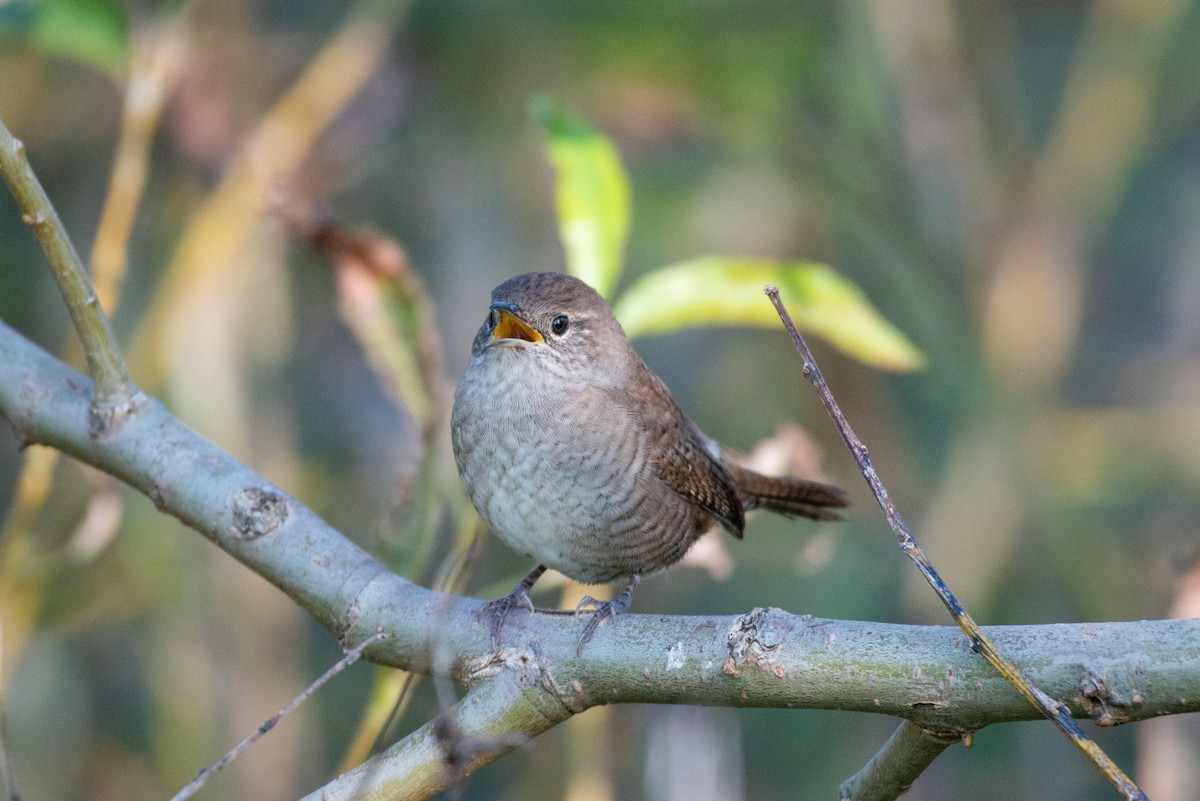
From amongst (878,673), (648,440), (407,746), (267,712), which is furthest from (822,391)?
(267,712)

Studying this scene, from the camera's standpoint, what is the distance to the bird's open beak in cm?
294

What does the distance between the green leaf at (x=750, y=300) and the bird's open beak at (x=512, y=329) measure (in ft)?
1.15

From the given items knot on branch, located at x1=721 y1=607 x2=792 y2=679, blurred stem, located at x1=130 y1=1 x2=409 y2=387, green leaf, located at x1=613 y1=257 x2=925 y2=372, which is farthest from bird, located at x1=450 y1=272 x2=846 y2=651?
knot on branch, located at x1=721 y1=607 x2=792 y2=679

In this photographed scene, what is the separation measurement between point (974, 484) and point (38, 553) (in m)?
2.87

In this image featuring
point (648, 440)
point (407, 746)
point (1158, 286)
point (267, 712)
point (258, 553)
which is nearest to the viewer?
point (407, 746)

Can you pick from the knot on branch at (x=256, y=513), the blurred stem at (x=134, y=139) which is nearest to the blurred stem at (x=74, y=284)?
the knot on branch at (x=256, y=513)

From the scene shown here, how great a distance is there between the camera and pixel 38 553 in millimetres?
3012

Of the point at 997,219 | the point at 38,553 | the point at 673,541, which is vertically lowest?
the point at 38,553

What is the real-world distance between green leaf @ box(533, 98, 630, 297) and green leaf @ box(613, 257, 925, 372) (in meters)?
0.11

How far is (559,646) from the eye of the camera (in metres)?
1.87

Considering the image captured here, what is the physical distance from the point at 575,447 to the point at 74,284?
115 cm

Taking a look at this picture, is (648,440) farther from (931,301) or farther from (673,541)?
(931,301)

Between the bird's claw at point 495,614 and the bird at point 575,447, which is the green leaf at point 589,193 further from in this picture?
the bird's claw at point 495,614

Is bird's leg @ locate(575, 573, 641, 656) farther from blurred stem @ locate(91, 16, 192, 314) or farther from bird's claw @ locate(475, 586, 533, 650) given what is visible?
blurred stem @ locate(91, 16, 192, 314)
